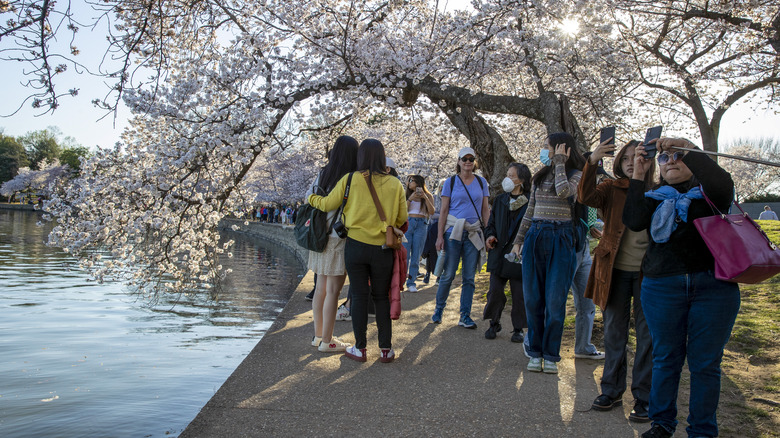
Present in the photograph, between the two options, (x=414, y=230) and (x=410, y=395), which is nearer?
(x=410, y=395)

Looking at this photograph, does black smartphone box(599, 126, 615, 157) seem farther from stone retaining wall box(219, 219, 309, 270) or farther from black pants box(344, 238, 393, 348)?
stone retaining wall box(219, 219, 309, 270)

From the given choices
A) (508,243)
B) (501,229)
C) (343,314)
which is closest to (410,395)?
(508,243)

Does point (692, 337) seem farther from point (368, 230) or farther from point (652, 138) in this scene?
point (368, 230)

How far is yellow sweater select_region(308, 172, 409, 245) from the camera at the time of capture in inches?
203

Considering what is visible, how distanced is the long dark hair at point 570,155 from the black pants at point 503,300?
1.76m

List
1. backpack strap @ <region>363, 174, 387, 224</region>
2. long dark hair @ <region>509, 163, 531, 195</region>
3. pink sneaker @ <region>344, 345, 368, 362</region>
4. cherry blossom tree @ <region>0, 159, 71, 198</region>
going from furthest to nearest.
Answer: cherry blossom tree @ <region>0, 159, 71, 198</region> < long dark hair @ <region>509, 163, 531, 195</region> < pink sneaker @ <region>344, 345, 368, 362</region> < backpack strap @ <region>363, 174, 387, 224</region>

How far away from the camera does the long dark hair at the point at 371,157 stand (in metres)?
5.20

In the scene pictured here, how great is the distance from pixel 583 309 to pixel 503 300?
4.00 feet

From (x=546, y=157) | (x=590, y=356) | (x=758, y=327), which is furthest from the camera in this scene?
(x=758, y=327)

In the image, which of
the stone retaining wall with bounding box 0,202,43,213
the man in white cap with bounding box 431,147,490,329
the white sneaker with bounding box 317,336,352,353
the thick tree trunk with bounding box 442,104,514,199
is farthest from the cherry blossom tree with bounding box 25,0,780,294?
the stone retaining wall with bounding box 0,202,43,213

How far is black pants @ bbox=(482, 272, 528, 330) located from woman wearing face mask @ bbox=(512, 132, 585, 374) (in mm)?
1343

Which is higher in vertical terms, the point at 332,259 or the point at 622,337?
the point at 332,259

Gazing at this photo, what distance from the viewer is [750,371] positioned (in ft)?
16.4

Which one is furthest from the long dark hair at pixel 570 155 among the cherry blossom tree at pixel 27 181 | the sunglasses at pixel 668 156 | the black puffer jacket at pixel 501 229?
the cherry blossom tree at pixel 27 181
